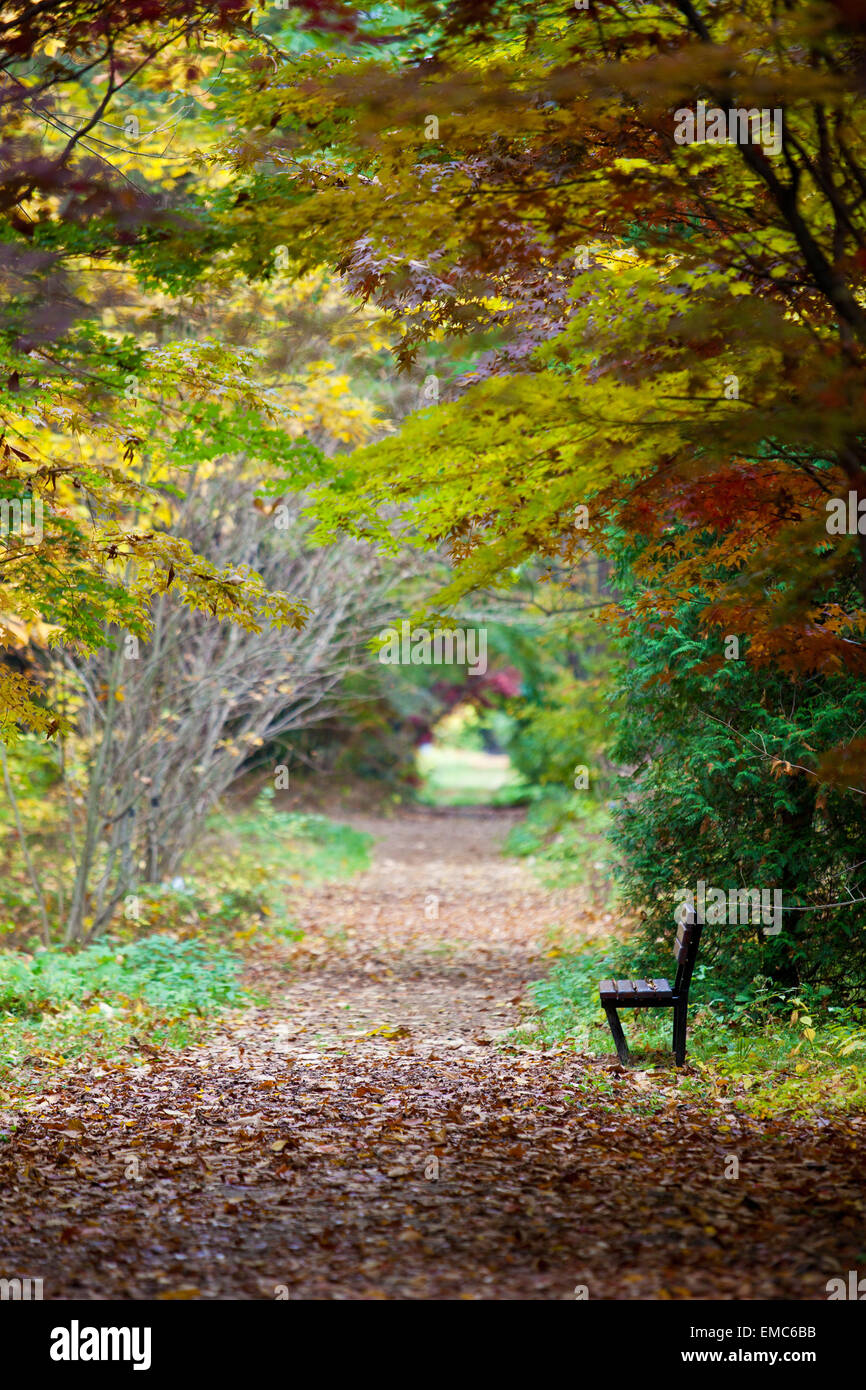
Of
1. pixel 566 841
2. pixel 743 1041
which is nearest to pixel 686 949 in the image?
pixel 743 1041

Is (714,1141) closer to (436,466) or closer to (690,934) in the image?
(690,934)

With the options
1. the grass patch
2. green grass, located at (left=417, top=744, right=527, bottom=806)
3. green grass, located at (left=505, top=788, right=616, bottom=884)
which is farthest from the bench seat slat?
green grass, located at (left=417, top=744, right=527, bottom=806)

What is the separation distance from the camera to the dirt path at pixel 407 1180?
3.94 meters

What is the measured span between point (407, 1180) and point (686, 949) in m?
2.36

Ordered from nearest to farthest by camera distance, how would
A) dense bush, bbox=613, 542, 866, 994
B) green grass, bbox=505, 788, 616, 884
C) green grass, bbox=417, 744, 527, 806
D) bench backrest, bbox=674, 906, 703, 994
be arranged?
bench backrest, bbox=674, 906, 703, 994
dense bush, bbox=613, 542, 866, 994
green grass, bbox=505, 788, 616, 884
green grass, bbox=417, 744, 527, 806

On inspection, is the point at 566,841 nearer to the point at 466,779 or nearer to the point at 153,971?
the point at 153,971

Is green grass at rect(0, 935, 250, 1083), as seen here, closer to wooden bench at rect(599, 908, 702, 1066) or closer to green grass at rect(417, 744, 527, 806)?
wooden bench at rect(599, 908, 702, 1066)

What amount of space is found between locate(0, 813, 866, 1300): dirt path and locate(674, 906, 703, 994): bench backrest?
1.96ft

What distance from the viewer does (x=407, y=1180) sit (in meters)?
4.86

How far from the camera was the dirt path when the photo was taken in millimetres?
3938

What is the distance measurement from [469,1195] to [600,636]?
31.9 feet

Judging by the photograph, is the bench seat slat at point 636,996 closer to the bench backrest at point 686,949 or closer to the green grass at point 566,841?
the bench backrest at point 686,949

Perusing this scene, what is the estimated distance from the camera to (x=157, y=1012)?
8.49 m
